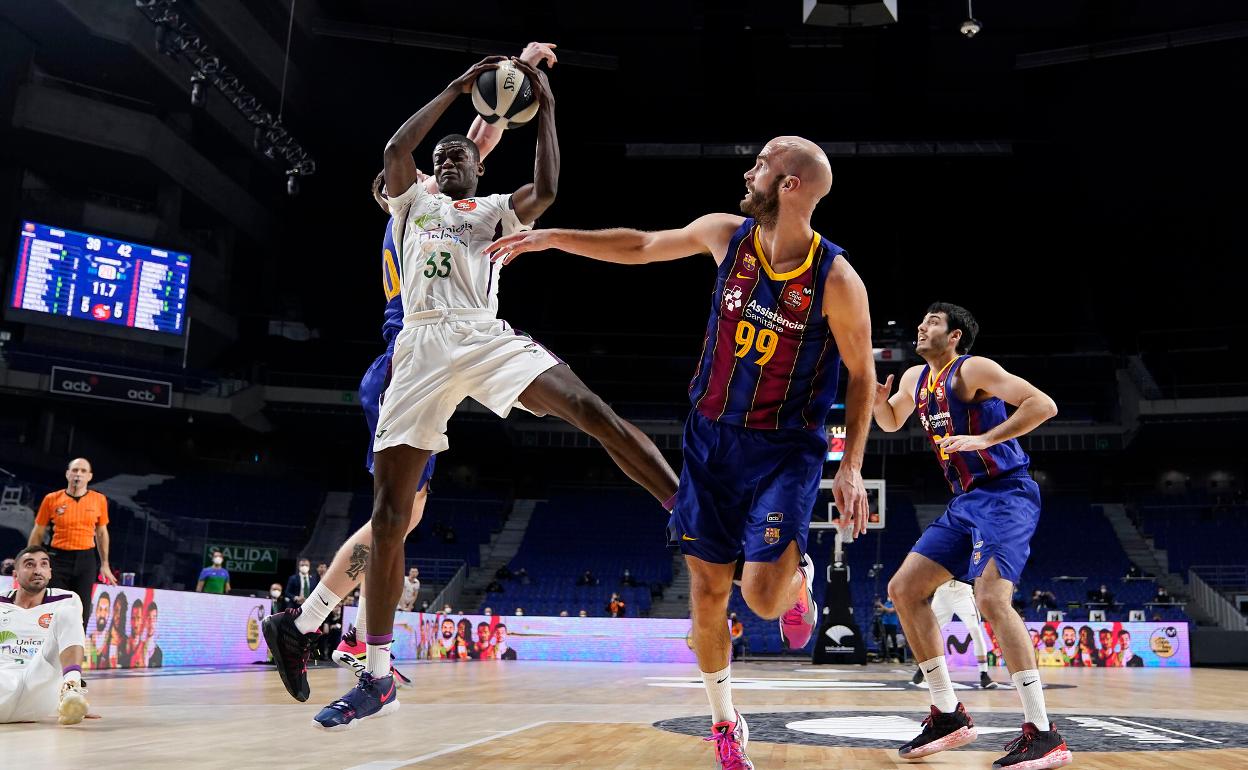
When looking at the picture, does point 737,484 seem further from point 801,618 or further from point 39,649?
point 39,649

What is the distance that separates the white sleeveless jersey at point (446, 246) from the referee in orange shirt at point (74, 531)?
4289 millimetres

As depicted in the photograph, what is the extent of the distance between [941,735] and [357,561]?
2.82 metres

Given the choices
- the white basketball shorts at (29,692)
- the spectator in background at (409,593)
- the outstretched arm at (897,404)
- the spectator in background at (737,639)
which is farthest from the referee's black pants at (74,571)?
the spectator in background at (737,639)

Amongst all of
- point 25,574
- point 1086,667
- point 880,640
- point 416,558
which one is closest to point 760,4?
point 880,640

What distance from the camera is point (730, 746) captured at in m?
3.69

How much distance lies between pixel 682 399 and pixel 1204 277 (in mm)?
15703

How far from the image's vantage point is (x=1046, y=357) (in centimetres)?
2875

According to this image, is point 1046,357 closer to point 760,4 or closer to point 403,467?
point 760,4

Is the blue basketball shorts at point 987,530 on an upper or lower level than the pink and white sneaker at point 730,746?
upper

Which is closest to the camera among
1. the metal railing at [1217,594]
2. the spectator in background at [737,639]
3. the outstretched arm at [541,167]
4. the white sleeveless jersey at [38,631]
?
the outstretched arm at [541,167]

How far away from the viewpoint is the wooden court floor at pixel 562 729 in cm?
400

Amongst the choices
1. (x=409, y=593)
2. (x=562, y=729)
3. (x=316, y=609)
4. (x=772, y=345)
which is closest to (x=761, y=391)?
(x=772, y=345)

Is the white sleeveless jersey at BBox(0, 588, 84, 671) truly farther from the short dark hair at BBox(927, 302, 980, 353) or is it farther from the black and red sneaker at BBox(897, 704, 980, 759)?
the short dark hair at BBox(927, 302, 980, 353)

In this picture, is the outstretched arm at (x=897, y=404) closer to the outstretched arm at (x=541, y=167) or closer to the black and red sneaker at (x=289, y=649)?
the outstretched arm at (x=541, y=167)
